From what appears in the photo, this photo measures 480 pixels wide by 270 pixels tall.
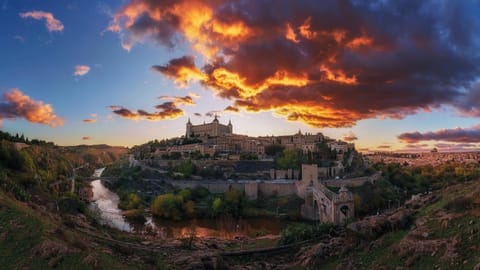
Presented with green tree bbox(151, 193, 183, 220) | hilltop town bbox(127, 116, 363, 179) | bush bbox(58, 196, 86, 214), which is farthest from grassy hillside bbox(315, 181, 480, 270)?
hilltop town bbox(127, 116, 363, 179)

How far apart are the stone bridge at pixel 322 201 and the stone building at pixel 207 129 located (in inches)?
1511

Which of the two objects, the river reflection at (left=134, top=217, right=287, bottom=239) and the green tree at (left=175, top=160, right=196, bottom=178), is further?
the green tree at (left=175, top=160, right=196, bottom=178)

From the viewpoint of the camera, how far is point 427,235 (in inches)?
282

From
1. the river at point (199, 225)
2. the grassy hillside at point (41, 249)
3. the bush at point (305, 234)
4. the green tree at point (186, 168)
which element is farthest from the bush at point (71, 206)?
the green tree at point (186, 168)

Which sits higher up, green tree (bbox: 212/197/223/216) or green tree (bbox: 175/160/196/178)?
green tree (bbox: 175/160/196/178)

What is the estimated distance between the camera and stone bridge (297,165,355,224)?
2130 cm

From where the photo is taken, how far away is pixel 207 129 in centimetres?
7050

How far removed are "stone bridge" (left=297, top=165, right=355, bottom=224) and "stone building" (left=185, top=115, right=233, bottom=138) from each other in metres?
38.4

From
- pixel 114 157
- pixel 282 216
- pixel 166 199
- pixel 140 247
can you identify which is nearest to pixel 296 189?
pixel 282 216

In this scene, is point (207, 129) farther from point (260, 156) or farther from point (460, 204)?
point (460, 204)

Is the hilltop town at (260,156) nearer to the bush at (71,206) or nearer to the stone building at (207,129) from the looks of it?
the stone building at (207,129)

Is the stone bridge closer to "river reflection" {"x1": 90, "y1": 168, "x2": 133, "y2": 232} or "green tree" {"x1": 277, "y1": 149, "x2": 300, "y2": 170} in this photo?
"green tree" {"x1": 277, "y1": 149, "x2": 300, "y2": 170}

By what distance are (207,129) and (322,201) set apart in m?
47.9

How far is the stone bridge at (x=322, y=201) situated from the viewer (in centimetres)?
2130
